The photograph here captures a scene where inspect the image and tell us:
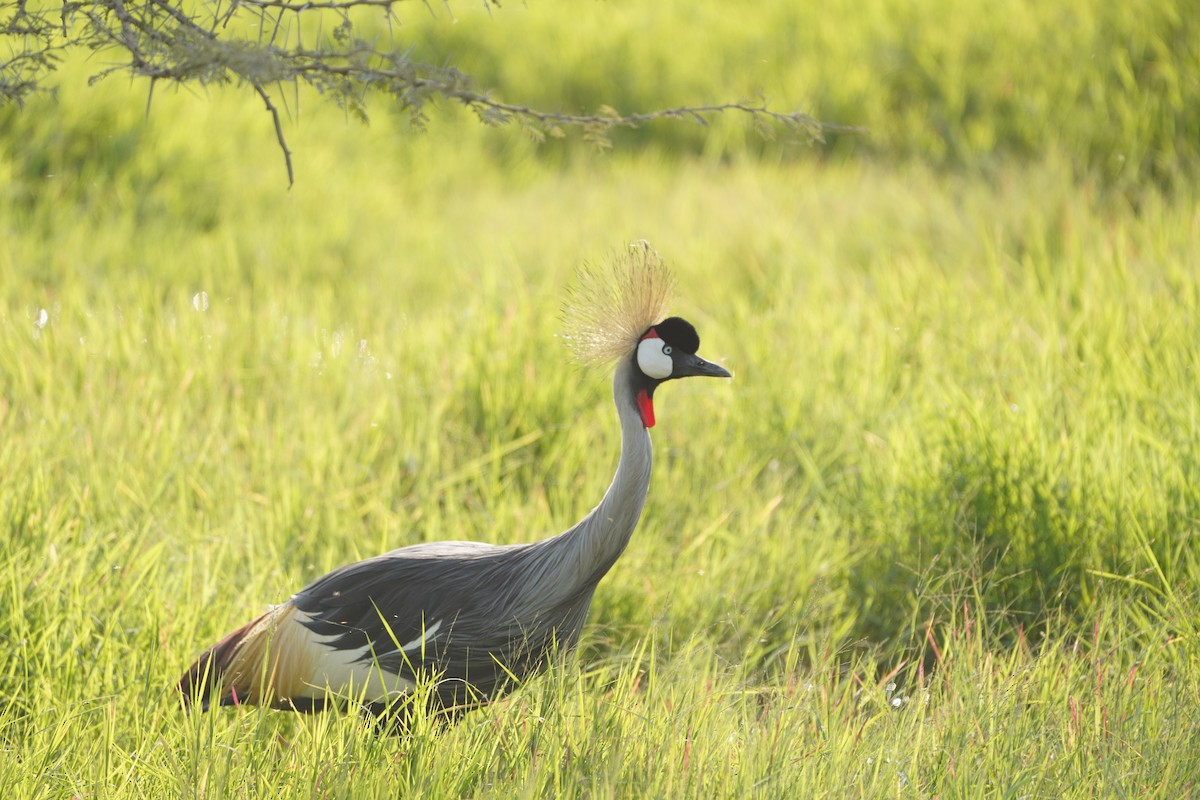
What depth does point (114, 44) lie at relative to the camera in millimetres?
1975

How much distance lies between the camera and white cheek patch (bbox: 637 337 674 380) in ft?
7.36

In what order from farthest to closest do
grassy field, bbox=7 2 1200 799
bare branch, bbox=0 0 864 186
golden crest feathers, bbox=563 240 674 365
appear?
golden crest feathers, bbox=563 240 674 365, grassy field, bbox=7 2 1200 799, bare branch, bbox=0 0 864 186

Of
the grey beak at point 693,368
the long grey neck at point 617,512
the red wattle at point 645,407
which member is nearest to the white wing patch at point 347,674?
the long grey neck at point 617,512

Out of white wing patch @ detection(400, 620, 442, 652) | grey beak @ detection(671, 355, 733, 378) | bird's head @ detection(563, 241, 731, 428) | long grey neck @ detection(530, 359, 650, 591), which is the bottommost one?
white wing patch @ detection(400, 620, 442, 652)

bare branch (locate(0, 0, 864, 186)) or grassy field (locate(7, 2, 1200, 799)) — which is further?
grassy field (locate(7, 2, 1200, 799))

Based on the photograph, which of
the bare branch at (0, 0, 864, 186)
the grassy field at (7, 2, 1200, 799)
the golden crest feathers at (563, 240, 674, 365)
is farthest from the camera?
the golden crest feathers at (563, 240, 674, 365)

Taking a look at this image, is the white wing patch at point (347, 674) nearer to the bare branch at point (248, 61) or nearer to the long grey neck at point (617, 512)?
the long grey neck at point (617, 512)

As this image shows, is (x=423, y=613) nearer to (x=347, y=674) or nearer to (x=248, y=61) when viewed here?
(x=347, y=674)

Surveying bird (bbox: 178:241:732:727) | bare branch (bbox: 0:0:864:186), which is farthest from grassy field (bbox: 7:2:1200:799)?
bare branch (bbox: 0:0:864:186)

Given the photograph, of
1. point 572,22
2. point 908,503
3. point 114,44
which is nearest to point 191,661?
point 114,44

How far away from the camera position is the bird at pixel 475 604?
2.25 metres

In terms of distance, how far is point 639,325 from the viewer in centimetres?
230

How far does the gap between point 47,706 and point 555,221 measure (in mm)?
4007

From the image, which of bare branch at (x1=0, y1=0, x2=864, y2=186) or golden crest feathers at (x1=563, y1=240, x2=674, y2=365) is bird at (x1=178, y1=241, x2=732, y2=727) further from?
bare branch at (x1=0, y1=0, x2=864, y2=186)
